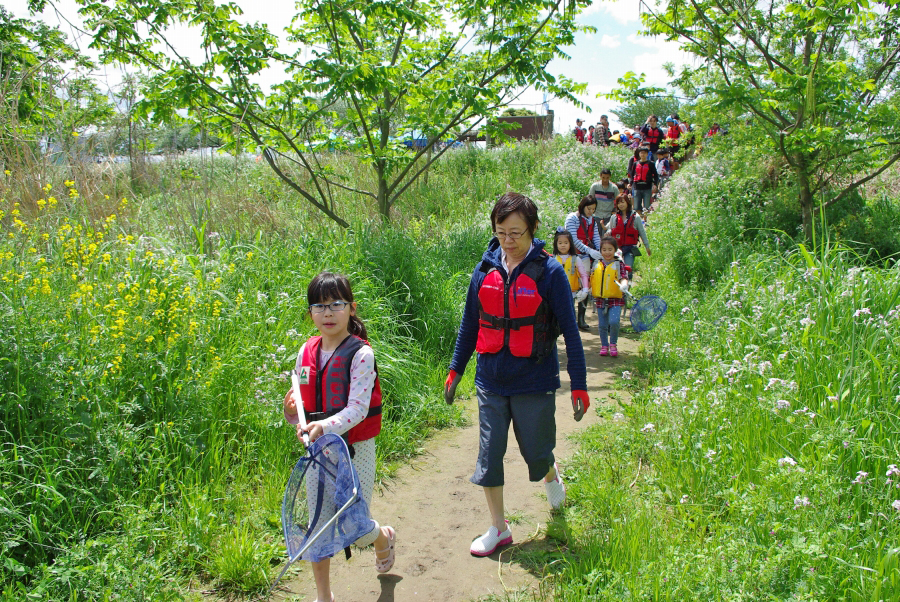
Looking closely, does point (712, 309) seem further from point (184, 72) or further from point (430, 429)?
point (184, 72)

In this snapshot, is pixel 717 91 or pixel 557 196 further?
pixel 557 196

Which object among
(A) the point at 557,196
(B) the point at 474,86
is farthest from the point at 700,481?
(A) the point at 557,196

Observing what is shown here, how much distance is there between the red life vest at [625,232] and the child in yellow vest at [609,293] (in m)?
1.42

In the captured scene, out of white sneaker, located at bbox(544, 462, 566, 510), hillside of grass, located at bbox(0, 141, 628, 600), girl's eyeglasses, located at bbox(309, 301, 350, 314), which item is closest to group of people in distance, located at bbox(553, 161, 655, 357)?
hillside of grass, located at bbox(0, 141, 628, 600)

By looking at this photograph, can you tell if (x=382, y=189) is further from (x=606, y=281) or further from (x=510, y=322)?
(x=510, y=322)

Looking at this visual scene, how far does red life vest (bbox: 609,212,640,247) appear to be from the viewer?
29.5 ft

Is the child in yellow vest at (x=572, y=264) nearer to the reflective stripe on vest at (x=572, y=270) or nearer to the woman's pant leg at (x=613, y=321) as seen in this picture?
the reflective stripe on vest at (x=572, y=270)

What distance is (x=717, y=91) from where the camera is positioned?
795 cm

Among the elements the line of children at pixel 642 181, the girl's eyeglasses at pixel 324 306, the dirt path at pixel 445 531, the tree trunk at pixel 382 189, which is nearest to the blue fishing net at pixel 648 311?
the dirt path at pixel 445 531

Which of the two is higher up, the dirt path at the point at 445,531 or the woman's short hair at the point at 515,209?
the woman's short hair at the point at 515,209

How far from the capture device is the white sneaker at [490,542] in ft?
11.7

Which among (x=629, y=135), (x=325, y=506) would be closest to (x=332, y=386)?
(x=325, y=506)

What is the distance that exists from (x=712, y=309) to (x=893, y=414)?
11.5 ft

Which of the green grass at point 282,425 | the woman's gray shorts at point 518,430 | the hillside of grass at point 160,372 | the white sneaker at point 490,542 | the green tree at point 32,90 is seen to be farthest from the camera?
the green tree at point 32,90
